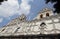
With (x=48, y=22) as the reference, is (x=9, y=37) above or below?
below

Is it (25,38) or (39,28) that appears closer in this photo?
(25,38)

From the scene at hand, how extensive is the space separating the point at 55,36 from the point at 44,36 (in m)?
1.43

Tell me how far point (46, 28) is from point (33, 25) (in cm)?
338

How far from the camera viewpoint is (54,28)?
2373 centimetres

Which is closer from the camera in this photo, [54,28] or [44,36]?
[44,36]

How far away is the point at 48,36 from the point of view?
21375mm

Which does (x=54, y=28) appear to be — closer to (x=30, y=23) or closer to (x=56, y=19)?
(x=56, y=19)

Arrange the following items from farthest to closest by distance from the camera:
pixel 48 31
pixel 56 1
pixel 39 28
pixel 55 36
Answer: pixel 39 28, pixel 48 31, pixel 55 36, pixel 56 1

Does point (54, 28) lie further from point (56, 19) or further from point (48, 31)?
point (56, 19)

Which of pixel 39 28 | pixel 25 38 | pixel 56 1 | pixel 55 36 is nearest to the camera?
pixel 56 1

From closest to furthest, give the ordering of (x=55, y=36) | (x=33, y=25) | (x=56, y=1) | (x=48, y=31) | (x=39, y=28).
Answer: (x=56, y=1)
(x=55, y=36)
(x=48, y=31)
(x=39, y=28)
(x=33, y=25)

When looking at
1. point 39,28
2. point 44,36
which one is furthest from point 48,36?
point 39,28

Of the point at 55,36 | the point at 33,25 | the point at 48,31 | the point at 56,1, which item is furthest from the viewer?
the point at 33,25

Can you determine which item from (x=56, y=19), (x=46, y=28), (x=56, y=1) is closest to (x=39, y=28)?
(x=46, y=28)
